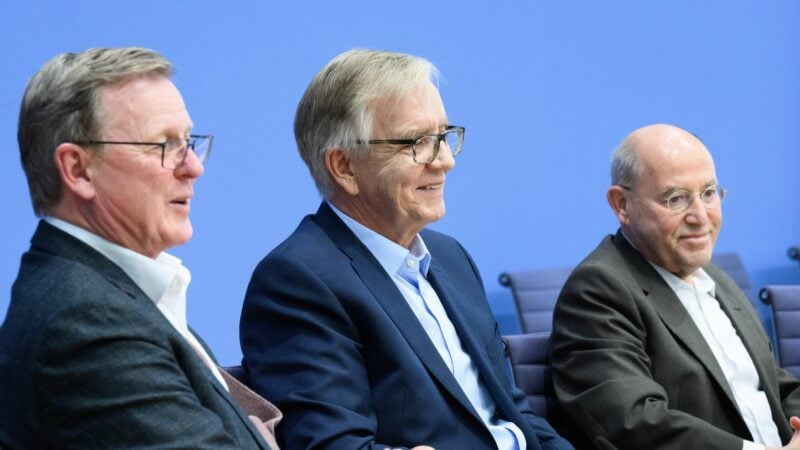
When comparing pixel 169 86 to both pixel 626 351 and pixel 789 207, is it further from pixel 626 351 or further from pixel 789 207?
pixel 789 207

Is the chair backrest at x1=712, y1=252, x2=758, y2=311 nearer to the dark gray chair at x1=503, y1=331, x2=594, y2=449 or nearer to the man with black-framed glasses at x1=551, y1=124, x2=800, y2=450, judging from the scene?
the man with black-framed glasses at x1=551, y1=124, x2=800, y2=450

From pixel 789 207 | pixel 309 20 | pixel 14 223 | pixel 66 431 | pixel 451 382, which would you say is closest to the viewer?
pixel 66 431

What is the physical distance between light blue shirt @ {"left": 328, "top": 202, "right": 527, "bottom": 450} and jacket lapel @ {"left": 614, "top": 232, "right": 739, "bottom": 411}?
676 millimetres

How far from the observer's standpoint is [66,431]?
6.30 ft

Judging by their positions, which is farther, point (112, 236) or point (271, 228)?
point (271, 228)

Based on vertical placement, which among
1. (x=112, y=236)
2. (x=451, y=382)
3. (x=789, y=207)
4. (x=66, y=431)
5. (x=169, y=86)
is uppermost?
(x=169, y=86)

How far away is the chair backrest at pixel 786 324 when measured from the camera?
410cm

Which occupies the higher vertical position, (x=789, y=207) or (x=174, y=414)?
(x=174, y=414)

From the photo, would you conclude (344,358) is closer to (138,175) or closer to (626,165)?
(138,175)

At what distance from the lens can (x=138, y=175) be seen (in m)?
2.19

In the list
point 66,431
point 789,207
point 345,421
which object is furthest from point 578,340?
point 789,207

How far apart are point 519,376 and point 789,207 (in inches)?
125

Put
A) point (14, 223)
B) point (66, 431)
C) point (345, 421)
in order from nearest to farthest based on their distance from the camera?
point (66, 431)
point (345, 421)
point (14, 223)

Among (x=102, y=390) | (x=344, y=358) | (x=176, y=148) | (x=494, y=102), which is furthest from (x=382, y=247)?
(x=494, y=102)
